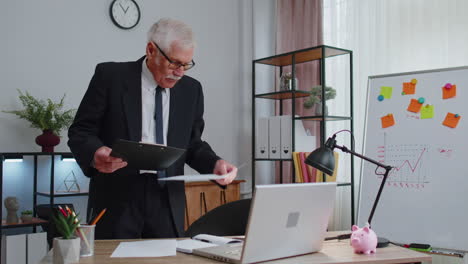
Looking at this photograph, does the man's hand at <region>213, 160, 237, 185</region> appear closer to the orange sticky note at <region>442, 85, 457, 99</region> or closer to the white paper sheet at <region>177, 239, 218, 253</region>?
the white paper sheet at <region>177, 239, 218, 253</region>

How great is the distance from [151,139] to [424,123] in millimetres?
1802

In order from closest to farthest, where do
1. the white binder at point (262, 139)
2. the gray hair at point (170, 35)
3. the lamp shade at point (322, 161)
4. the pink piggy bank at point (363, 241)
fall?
the pink piggy bank at point (363, 241)
the lamp shade at point (322, 161)
the gray hair at point (170, 35)
the white binder at point (262, 139)

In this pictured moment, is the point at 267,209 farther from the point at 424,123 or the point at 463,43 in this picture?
the point at 463,43

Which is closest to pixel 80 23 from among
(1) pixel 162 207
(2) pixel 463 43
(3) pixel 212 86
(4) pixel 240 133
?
(3) pixel 212 86

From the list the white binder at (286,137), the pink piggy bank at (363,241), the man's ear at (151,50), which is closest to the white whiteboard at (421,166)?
the white binder at (286,137)

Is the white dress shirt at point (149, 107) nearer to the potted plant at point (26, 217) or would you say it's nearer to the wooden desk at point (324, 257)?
the wooden desk at point (324, 257)

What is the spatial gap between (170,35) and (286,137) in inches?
89.8

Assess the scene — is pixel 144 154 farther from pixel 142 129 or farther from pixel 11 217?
pixel 11 217

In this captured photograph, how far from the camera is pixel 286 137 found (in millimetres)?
4031

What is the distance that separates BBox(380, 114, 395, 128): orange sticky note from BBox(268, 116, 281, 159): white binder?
1092mm

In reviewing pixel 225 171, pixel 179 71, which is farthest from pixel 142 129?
pixel 225 171

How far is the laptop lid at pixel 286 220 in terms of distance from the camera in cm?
133

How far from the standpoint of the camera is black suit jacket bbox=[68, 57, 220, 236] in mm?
1841

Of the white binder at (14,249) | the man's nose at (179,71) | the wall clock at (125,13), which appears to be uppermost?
the wall clock at (125,13)
